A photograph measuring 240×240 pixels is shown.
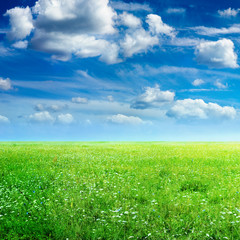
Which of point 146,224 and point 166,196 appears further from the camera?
point 166,196

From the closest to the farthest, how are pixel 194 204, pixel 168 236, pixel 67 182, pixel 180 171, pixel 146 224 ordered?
1. pixel 168 236
2. pixel 146 224
3. pixel 194 204
4. pixel 67 182
5. pixel 180 171

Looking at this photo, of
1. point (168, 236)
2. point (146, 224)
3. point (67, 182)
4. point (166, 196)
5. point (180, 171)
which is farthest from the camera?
point (180, 171)

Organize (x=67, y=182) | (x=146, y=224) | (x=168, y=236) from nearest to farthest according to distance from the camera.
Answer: (x=168, y=236), (x=146, y=224), (x=67, y=182)

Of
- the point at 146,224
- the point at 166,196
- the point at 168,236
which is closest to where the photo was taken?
the point at 168,236

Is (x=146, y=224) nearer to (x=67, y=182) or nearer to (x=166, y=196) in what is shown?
(x=166, y=196)

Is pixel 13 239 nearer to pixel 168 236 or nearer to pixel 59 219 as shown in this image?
pixel 59 219

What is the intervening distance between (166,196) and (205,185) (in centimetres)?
319

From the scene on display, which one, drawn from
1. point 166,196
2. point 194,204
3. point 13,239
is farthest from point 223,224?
point 13,239

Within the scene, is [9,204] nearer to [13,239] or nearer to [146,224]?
[13,239]

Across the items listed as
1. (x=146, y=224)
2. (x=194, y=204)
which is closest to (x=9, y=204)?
(x=146, y=224)

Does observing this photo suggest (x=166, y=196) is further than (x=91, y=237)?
Yes

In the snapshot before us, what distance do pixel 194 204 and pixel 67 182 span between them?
6.16 metres

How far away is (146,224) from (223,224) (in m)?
2.39

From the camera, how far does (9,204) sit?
34.2 feet
